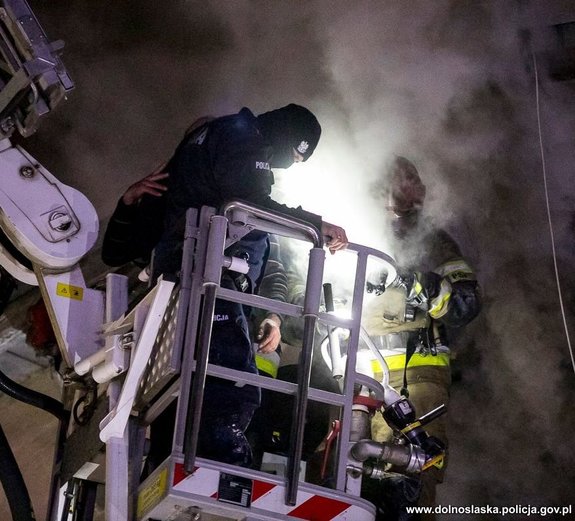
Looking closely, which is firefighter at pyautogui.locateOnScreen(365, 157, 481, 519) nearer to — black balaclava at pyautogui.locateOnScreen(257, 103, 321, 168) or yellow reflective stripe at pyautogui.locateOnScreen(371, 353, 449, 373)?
yellow reflective stripe at pyautogui.locateOnScreen(371, 353, 449, 373)

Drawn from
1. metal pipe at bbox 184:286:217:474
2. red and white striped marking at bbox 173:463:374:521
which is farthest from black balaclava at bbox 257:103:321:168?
red and white striped marking at bbox 173:463:374:521

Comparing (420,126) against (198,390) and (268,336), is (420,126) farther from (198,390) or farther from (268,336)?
(198,390)

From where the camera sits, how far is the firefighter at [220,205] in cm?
420

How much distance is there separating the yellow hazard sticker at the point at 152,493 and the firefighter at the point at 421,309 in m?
2.22

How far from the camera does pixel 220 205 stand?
4.39 metres

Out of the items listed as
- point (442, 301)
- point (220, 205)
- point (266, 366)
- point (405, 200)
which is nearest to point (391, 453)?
point (266, 366)

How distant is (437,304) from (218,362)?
226 centimetres

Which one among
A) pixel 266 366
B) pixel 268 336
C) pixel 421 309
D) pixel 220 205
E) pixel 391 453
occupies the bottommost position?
pixel 391 453

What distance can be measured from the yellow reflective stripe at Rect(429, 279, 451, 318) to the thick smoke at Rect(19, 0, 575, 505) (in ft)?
3.71

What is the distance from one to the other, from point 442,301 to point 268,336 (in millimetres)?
1576

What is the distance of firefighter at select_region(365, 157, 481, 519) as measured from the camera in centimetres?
602

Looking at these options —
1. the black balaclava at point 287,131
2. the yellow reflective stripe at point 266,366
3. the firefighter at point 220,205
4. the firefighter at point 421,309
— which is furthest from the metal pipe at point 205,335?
the firefighter at point 421,309

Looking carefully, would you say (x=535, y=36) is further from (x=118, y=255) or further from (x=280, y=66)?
(x=118, y=255)

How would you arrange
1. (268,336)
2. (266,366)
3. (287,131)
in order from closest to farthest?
(268,336), (287,131), (266,366)
